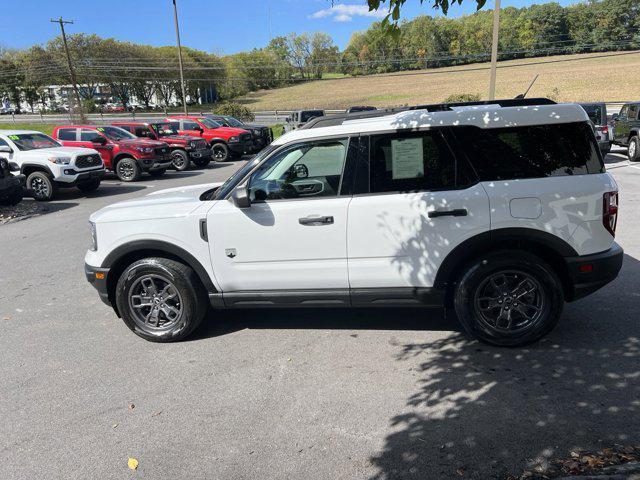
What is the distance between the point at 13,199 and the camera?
1178 centimetres

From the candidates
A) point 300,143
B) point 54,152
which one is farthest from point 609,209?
point 54,152

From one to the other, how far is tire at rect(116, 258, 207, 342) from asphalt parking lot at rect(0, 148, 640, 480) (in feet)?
0.54

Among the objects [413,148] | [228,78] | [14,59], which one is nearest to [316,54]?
[228,78]

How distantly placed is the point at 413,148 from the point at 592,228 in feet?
5.03

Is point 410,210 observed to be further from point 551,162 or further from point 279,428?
point 279,428

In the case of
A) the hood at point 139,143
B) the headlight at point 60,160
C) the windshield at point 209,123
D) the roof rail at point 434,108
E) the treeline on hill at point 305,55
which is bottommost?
the headlight at point 60,160

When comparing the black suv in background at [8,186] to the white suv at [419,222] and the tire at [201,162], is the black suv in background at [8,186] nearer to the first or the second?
the tire at [201,162]

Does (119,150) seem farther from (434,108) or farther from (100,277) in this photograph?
(434,108)

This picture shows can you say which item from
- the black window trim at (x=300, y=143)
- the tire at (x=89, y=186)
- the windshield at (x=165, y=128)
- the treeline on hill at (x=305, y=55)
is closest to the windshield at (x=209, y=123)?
the windshield at (x=165, y=128)

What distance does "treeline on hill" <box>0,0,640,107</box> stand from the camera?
66812 mm

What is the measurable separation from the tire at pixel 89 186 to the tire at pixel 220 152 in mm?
7615

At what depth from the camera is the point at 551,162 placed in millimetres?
3852

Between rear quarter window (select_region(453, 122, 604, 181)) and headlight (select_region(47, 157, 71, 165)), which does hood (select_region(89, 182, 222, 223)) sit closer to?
rear quarter window (select_region(453, 122, 604, 181))

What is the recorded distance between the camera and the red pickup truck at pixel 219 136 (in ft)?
69.4
